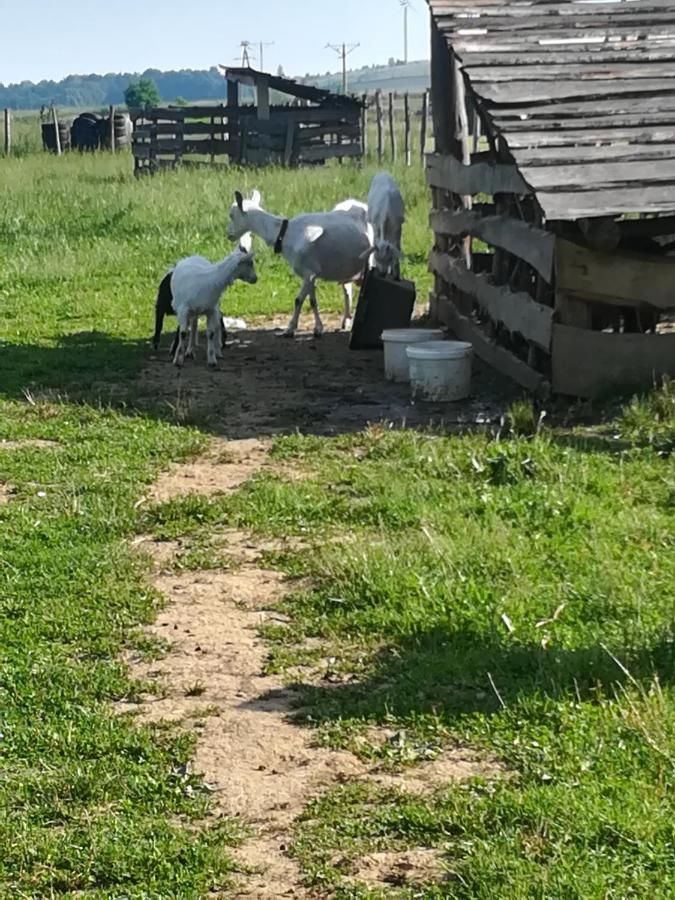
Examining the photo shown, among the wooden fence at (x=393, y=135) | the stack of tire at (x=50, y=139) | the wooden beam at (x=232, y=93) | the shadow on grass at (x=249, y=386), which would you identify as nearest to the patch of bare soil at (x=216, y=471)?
the shadow on grass at (x=249, y=386)

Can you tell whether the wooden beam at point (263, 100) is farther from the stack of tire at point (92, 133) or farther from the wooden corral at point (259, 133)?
the stack of tire at point (92, 133)

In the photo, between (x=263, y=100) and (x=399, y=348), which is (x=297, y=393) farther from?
(x=263, y=100)

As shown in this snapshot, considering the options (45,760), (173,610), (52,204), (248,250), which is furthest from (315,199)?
(45,760)

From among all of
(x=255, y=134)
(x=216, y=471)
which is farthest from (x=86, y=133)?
(x=216, y=471)

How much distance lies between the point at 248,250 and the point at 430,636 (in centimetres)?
686

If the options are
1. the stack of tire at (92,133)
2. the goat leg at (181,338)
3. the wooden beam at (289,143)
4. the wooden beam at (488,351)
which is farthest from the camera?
the stack of tire at (92,133)

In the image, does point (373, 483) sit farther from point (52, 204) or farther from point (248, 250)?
point (52, 204)

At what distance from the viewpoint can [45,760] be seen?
483 centimetres

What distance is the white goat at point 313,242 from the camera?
1358cm

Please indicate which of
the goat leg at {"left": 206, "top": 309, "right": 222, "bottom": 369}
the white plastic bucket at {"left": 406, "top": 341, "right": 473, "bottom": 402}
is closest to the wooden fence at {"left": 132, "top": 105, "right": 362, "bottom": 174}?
the goat leg at {"left": 206, "top": 309, "right": 222, "bottom": 369}

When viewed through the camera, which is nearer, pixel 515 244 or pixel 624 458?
pixel 624 458

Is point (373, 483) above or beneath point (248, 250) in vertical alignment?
beneath

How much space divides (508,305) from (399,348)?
987 mm

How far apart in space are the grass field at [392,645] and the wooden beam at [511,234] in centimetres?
147
